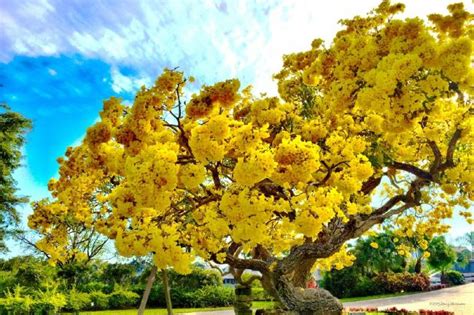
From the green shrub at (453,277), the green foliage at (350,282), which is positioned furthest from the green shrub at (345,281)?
the green shrub at (453,277)

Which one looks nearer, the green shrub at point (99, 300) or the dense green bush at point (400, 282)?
the green shrub at point (99, 300)

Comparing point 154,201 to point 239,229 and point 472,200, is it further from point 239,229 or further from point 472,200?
point 472,200

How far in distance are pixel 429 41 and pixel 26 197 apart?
21664 mm

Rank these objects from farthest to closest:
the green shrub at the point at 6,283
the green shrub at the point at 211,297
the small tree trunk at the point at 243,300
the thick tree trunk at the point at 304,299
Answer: the green shrub at the point at 211,297
the green shrub at the point at 6,283
the small tree trunk at the point at 243,300
the thick tree trunk at the point at 304,299

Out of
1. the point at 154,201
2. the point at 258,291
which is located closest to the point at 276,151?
the point at 154,201

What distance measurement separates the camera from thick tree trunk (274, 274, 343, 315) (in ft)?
29.9

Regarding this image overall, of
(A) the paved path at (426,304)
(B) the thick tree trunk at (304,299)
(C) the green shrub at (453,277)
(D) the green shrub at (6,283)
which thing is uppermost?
(D) the green shrub at (6,283)

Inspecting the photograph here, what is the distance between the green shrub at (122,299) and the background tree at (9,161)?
6163 millimetres

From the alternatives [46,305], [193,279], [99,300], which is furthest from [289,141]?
[193,279]

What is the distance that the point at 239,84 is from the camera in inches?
242

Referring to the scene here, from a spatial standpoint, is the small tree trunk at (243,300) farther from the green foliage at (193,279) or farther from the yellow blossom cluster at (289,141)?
the green foliage at (193,279)

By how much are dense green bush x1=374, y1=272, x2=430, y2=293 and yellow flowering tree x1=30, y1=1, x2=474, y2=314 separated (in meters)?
20.5

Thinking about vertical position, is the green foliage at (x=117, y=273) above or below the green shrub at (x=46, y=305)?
above

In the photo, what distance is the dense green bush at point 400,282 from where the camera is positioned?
1138 inches
